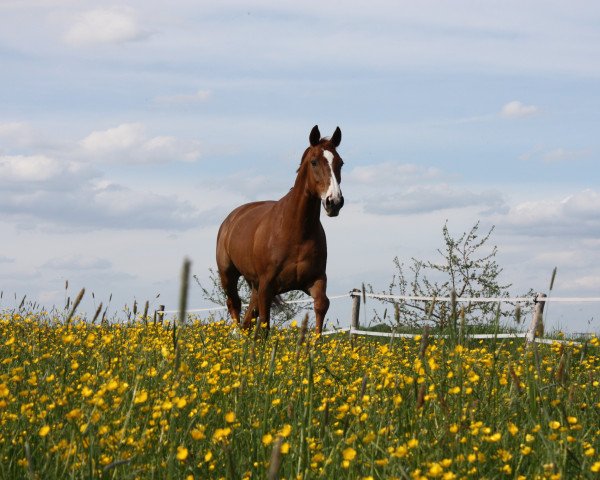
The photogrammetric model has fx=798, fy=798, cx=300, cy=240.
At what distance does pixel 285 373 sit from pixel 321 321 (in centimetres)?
445

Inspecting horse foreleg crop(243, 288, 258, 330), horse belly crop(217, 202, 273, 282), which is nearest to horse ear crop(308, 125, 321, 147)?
horse belly crop(217, 202, 273, 282)

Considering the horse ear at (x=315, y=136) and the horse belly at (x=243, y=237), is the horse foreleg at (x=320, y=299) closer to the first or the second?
the horse belly at (x=243, y=237)

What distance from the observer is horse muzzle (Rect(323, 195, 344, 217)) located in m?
9.85

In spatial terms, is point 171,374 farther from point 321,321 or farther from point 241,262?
point 241,262

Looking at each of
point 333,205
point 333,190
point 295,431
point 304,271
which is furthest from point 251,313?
point 295,431

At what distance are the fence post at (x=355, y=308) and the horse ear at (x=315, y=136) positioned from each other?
7091 mm

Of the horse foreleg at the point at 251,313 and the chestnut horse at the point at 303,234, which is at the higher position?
the chestnut horse at the point at 303,234

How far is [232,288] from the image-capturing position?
14.4 meters

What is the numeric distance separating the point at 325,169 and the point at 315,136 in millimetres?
615

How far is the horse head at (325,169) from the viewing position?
9898 millimetres

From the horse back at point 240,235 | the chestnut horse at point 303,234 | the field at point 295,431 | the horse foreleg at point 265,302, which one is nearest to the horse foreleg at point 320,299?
the chestnut horse at point 303,234

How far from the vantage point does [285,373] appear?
19.1 ft

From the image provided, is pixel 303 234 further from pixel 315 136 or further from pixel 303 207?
pixel 315 136

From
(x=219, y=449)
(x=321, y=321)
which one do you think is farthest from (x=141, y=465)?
(x=321, y=321)
